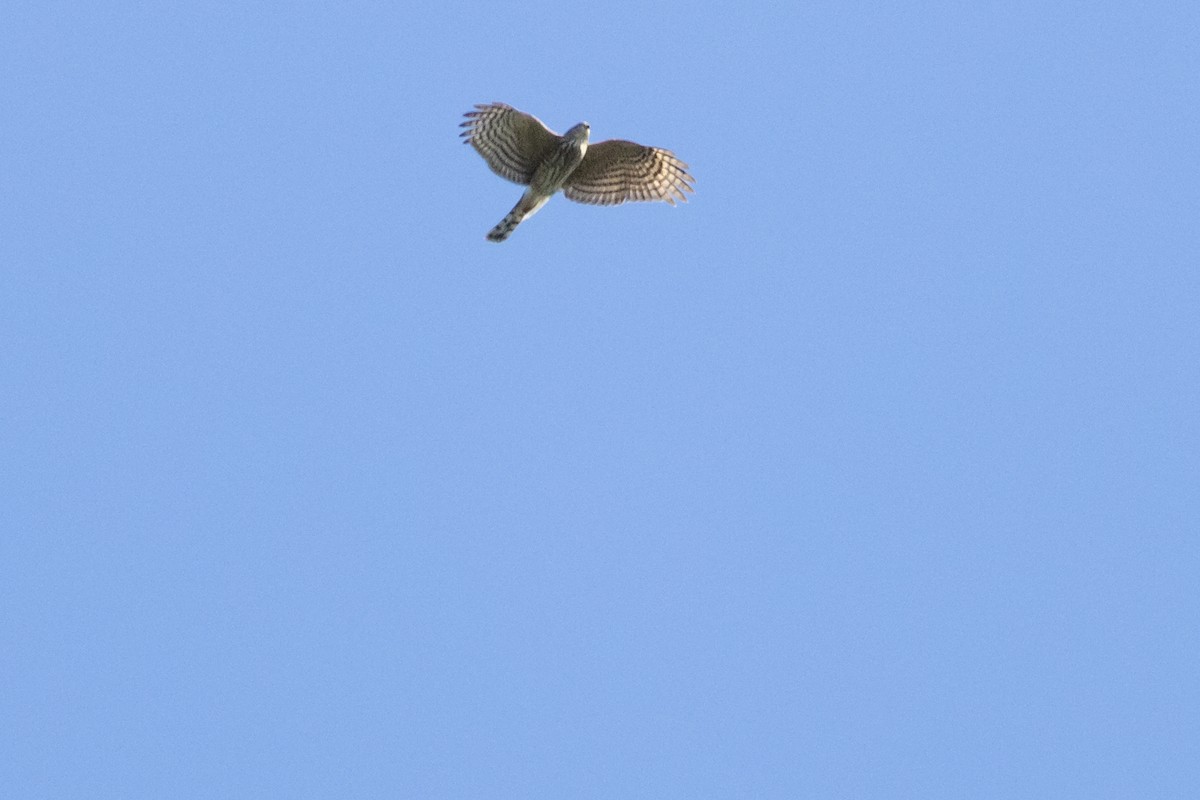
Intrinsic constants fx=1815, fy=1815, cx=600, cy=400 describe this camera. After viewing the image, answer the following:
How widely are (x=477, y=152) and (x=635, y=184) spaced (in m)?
2.04

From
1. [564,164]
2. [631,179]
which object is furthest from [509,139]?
[631,179]

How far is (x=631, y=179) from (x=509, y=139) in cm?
165

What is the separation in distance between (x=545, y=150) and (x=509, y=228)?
3.52ft

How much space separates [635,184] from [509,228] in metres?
1.69

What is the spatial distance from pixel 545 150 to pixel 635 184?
128cm

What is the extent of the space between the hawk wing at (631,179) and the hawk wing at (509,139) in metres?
0.57

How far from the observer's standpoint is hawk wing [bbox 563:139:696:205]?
891 inches

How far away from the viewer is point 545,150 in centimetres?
2231

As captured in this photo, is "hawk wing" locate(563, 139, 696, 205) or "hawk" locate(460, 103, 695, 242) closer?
"hawk" locate(460, 103, 695, 242)

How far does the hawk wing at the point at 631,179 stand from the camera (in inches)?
891

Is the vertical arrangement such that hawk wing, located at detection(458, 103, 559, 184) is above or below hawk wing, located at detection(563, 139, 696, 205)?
below

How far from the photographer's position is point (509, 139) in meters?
22.3

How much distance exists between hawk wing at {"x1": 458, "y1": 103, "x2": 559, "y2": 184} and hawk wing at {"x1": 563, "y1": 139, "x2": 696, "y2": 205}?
0.57 m

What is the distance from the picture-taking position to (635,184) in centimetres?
2283
